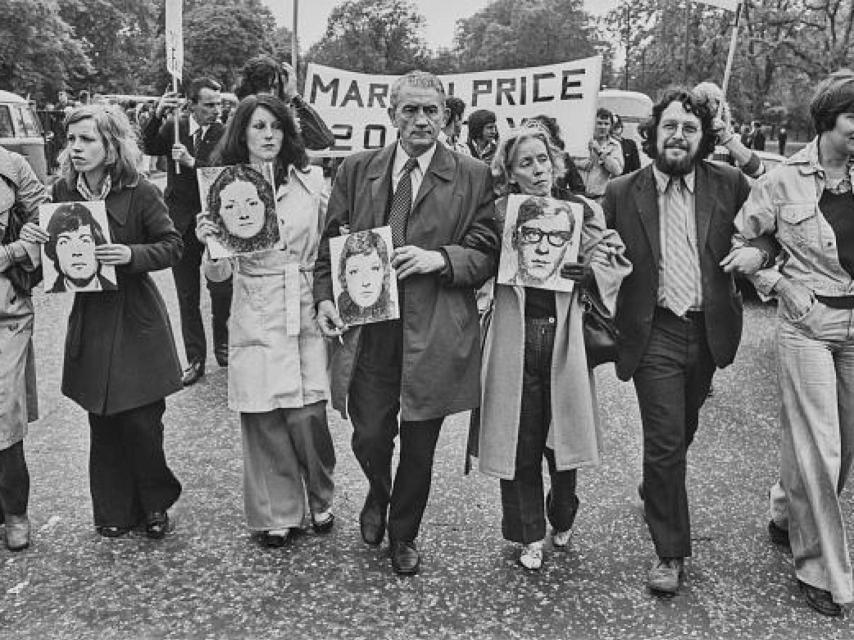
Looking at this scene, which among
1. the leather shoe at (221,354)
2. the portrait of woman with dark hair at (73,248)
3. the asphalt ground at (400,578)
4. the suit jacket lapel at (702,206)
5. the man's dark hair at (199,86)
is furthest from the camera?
the leather shoe at (221,354)

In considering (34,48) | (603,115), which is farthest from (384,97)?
(34,48)

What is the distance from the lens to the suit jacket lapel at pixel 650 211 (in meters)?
3.59

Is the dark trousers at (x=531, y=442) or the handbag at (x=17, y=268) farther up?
the handbag at (x=17, y=268)

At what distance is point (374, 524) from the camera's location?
3.94 metres

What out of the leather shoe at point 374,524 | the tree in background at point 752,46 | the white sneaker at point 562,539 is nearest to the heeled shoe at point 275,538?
the leather shoe at point 374,524

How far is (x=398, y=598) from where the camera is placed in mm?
3496

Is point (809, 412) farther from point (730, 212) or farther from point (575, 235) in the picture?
point (575, 235)

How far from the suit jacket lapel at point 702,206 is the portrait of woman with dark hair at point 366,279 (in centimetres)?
126

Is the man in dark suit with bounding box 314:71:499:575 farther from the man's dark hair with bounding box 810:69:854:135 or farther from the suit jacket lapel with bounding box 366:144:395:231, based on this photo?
the man's dark hair with bounding box 810:69:854:135

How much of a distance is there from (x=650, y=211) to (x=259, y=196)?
5.43 feet

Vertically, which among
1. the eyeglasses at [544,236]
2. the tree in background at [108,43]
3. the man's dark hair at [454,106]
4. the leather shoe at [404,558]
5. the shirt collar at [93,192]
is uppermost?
the tree in background at [108,43]

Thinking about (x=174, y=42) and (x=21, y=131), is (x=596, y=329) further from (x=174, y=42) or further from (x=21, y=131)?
(x=21, y=131)

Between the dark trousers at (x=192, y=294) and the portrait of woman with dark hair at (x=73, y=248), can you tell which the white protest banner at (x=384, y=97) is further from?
the portrait of woman with dark hair at (x=73, y=248)

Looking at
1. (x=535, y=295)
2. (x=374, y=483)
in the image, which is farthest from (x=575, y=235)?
(x=374, y=483)
